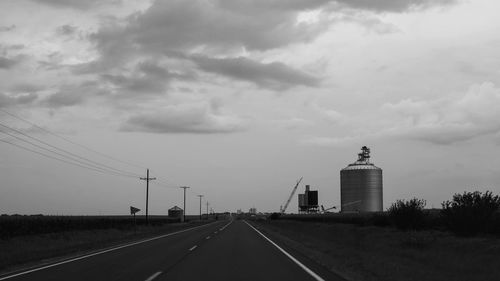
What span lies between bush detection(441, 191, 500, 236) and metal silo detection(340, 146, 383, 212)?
6208cm

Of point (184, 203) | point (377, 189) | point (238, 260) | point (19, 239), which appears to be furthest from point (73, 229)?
point (184, 203)

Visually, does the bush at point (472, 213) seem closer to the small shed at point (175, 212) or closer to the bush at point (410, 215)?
the bush at point (410, 215)

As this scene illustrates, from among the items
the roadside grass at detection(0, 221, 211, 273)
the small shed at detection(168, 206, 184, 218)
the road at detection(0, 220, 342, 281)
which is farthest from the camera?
the small shed at detection(168, 206, 184, 218)

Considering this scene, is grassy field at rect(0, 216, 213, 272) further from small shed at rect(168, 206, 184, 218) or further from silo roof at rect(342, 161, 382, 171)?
small shed at rect(168, 206, 184, 218)

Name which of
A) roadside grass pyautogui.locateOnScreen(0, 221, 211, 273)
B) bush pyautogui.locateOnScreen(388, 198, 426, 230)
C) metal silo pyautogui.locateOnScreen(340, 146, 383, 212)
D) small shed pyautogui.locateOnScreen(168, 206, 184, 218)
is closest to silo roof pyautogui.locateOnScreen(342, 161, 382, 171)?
metal silo pyautogui.locateOnScreen(340, 146, 383, 212)

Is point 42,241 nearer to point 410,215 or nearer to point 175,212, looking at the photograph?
point 410,215

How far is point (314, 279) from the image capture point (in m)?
14.3

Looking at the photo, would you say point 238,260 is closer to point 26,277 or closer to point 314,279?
point 314,279

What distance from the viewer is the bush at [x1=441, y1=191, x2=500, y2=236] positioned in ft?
126

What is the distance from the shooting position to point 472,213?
3869cm

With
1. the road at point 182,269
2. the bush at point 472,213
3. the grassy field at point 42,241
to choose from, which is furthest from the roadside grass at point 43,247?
the bush at point 472,213

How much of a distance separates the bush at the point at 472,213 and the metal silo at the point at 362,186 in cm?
6208

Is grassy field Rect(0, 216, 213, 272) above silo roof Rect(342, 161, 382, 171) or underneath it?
underneath

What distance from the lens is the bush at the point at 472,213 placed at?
126 feet
